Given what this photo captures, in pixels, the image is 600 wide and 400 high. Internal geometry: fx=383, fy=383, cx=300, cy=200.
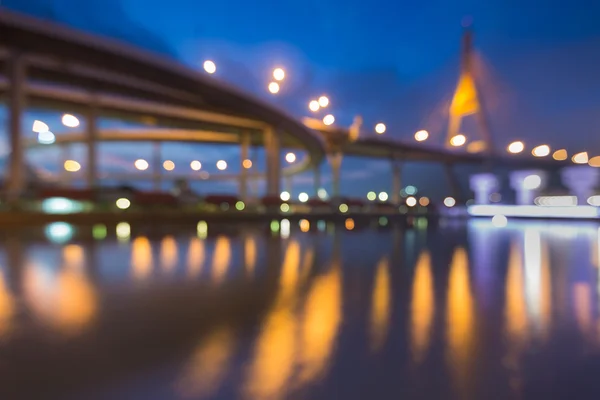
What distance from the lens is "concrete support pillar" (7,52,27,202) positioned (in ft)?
45.0

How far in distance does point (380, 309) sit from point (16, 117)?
1586 centimetres

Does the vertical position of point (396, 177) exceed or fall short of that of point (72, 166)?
it falls short

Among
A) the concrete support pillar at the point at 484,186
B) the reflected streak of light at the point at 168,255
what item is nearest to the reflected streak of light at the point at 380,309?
the reflected streak of light at the point at 168,255

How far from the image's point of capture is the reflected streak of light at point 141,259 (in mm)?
4957

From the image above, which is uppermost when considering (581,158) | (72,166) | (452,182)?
(72,166)

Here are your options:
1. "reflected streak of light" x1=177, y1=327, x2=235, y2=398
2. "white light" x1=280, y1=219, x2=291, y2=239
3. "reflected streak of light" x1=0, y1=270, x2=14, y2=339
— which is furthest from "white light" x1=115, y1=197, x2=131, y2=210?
"reflected streak of light" x1=177, y1=327, x2=235, y2=398

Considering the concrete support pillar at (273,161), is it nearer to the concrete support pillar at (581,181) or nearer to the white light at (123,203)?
the white light at (123,203)

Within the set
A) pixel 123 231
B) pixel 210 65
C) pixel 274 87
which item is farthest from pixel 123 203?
pixel 274 87

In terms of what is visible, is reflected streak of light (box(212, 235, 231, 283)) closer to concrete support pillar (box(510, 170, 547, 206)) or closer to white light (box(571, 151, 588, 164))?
concrete support pillar (box(510, 170, 547, 206))

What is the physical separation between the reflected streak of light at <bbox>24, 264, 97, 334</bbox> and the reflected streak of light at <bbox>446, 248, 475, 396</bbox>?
2.58 meters

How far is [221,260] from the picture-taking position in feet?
19.9

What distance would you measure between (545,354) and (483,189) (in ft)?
98.6

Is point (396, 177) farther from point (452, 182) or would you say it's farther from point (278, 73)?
point (278, 73)

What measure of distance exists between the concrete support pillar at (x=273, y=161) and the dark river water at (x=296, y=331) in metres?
21.8
